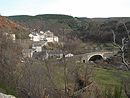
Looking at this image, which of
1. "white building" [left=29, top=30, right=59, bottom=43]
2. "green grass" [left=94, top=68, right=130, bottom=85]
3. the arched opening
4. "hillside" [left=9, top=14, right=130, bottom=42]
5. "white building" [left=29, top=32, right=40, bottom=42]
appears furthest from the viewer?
"white building" [left=29, top=30, right=59, bottom=43]

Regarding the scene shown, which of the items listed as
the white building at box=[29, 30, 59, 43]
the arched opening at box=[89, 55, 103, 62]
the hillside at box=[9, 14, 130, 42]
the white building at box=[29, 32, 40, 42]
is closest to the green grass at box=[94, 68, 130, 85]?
the hillside at box=[9, 14, 130, 42]

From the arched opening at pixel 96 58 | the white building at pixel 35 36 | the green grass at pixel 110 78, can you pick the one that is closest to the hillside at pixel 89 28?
the white building at pixel 35 36

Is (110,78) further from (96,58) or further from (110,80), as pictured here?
(96,58)

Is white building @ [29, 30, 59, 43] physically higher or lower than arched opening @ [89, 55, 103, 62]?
higher

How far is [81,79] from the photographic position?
68.9ft

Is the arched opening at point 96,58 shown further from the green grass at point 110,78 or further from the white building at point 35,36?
the green grass at point 110,78

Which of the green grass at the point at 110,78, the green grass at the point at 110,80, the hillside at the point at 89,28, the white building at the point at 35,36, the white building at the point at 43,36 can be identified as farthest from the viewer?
the white building at the point at 43,36

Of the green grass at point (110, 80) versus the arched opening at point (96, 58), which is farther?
the arched opening at point (96, 58)

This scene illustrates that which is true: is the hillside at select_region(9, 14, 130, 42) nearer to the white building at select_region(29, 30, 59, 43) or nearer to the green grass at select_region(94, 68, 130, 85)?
the white building at select_region(29, 30, 59, 43)

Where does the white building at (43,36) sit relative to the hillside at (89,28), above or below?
below

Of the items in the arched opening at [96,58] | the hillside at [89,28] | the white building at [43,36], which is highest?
the hillside at [89,28]

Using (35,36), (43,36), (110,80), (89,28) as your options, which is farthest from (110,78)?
(43,36)

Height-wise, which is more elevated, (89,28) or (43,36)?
(89,28)

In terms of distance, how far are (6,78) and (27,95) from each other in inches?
239
